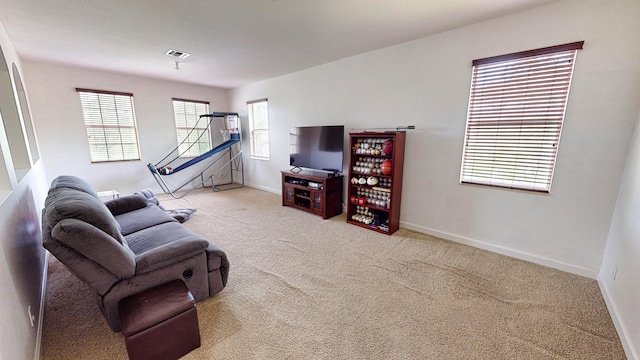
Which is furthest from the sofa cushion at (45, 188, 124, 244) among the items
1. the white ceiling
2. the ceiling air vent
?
the ceiling air vent

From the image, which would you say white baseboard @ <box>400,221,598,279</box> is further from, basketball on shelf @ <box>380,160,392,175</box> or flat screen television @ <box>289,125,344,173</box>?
flat screen television @ <box>289,125,344,173</box>

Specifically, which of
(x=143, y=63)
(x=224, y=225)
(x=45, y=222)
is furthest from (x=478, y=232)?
(x=143, y=63)

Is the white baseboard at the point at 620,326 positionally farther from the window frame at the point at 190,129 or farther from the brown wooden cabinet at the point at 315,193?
the window frame at the point at 190,129

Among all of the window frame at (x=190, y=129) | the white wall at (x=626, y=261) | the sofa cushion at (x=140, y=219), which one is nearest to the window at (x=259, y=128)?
the window frame at (x=190, y=129)

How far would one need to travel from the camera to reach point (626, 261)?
179 cm

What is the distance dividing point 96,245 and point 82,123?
4.70m

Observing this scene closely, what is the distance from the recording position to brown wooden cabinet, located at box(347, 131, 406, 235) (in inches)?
127

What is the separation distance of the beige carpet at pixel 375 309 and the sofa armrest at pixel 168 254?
49 cm

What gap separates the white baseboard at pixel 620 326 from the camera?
1.49 metres

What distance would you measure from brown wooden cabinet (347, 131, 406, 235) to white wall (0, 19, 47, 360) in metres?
3.17

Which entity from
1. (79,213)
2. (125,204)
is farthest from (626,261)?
(125,204)

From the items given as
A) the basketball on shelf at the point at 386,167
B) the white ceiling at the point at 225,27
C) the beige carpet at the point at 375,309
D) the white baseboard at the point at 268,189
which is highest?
the white ceiling at the point at 225,27

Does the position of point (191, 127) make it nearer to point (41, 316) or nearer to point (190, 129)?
point (190, 129)

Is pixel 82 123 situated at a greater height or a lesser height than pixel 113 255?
greater
